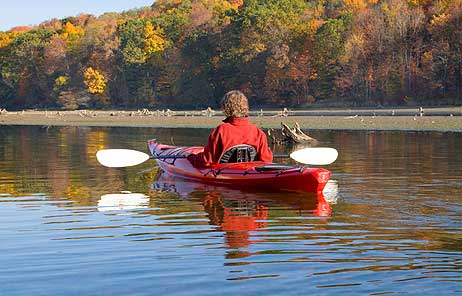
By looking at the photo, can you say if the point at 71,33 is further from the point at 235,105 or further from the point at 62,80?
the point at 235,105

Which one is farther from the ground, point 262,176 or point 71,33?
point 71,33

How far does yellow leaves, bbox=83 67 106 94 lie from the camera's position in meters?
98.6

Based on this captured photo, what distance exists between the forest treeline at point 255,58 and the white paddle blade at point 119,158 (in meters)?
48.4

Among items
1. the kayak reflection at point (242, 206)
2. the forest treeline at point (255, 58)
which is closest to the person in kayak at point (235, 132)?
the kayak reflection at point (242, 206)

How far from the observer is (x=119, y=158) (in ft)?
53.0

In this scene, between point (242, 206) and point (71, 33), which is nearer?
point (242, 206)

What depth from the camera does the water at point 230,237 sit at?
22.0 feet

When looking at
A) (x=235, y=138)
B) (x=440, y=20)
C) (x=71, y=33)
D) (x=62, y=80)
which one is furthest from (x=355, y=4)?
(x=235, y=138)

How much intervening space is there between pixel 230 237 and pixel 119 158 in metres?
7.51

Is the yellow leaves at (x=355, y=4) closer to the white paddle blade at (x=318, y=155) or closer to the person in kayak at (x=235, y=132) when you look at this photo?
the white paddle blade at (x=318, y=155)

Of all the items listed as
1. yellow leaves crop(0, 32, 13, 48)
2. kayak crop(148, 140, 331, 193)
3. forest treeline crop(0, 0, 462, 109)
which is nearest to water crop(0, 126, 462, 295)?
kayak crop(148, 140, 331, 193)

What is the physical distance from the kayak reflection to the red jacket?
0.71 metres

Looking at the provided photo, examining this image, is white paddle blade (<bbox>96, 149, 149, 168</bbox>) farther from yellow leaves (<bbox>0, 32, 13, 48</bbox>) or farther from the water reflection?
yellow leaves (<bbox>0, 32, 13, 48</bbox>)

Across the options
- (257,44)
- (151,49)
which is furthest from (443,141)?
(151,49)
